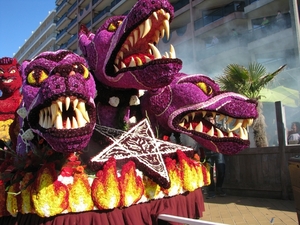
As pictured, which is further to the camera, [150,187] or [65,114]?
[150,187]

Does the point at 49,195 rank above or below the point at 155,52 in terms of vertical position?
below

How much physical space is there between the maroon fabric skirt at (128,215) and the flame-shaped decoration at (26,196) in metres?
0.09

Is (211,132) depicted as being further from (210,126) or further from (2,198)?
(2,198)

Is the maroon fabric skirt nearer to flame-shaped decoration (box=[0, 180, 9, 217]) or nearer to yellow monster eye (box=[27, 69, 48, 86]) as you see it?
flame-shaped decoration (box=[0, 180, 9, 217])

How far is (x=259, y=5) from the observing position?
1712cm

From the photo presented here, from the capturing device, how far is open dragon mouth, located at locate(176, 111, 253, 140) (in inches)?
130

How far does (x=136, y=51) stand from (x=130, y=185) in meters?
1.20

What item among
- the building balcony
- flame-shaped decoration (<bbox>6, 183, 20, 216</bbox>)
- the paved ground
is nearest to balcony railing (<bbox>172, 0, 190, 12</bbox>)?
the paved ground

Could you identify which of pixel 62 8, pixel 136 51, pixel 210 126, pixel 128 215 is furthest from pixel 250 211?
pixel 62 8

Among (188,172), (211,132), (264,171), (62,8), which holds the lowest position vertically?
(264,171)

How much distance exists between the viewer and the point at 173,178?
2.93 meters

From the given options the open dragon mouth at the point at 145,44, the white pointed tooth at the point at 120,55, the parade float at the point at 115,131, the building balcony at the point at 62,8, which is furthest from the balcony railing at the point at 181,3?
the building balcony at the point at 62,8

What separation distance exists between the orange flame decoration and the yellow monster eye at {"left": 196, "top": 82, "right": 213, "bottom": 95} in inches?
42.9

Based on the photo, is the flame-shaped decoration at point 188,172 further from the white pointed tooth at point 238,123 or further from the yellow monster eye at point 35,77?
the yellow monster eye at point 35,77
